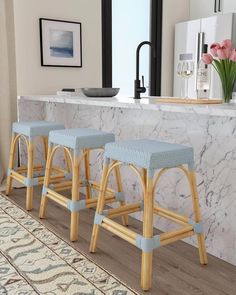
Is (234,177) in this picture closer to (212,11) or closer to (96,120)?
(96,120)

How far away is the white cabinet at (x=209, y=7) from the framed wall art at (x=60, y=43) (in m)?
1.70

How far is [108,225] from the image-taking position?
1.98 m

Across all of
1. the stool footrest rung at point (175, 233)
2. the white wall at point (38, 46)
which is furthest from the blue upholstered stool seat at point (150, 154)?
the white wall at point (38, 46)

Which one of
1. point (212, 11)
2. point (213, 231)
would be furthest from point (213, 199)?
point (212, 11)

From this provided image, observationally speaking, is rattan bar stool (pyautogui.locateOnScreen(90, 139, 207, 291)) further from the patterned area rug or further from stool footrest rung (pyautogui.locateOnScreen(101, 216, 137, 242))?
the patterned area rug

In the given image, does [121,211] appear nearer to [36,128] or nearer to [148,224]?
[148,224]

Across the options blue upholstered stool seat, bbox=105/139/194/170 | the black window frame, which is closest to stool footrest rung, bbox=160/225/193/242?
blue upholstered stool seat, bbox=105/139/194/170

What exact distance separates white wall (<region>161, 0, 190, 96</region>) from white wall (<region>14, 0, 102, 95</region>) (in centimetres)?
102

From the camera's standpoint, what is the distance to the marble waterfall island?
1941mm

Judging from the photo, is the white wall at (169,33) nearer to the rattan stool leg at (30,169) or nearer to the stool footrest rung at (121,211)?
the rattan stool leg at (30,169)

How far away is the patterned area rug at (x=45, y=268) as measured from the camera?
1.75 metres

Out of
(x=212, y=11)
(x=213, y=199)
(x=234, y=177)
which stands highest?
(x=212, y=11)

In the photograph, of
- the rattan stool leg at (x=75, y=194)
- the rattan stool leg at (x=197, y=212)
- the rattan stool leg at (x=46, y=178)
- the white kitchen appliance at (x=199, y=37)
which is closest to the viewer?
the rattan stool leg at (x=197, y=212)

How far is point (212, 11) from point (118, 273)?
11.8 ft
